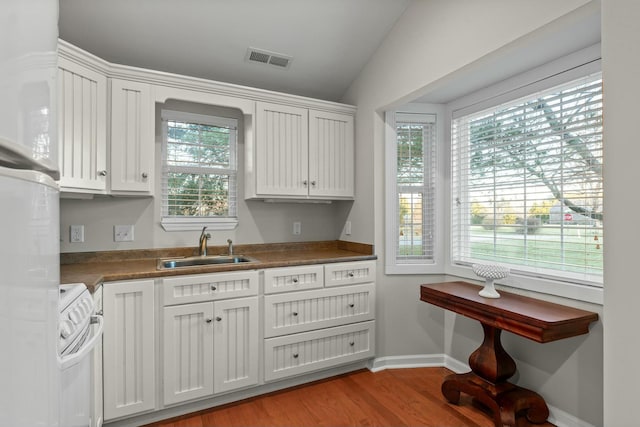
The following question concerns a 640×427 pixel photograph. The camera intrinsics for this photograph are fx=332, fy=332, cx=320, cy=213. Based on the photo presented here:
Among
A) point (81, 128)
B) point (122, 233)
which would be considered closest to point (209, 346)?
point (122, 233)

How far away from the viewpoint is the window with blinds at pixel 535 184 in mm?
1966

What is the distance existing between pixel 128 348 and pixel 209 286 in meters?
0.55

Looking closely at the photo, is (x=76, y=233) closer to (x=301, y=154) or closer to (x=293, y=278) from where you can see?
(x=293, y=278)

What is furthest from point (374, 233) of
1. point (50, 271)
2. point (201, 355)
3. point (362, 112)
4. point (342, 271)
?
point (50, 271)

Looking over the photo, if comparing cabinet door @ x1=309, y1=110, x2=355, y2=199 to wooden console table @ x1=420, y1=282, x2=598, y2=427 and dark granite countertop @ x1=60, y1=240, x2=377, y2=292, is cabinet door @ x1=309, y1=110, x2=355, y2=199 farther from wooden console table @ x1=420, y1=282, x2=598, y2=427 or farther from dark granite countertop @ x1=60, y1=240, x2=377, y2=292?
wooden console table @ x1=420, y1=282, x2=598, y2=427

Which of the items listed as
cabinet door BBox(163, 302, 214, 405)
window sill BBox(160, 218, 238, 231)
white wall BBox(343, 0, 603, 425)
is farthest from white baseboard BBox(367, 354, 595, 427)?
window sill BBox(160, 218, 238, 231)

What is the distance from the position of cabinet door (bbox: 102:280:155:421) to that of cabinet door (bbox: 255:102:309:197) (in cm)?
116

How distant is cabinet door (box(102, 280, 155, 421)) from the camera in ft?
6.20

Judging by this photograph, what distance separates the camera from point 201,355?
2.12 m

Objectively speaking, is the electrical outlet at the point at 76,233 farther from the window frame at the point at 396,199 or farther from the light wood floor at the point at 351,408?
the window frame at the point at 396,199

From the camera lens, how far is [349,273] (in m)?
2.66

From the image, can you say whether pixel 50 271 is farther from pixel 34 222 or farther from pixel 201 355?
pixel 201 355

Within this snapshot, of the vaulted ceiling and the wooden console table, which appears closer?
the wooden console table

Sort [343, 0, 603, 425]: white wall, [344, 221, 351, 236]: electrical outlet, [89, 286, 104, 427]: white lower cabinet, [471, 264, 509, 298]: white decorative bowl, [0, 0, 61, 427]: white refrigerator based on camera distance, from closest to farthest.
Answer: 1. [0, 0, 61, 427]: white refrigerator
2. [89, 286, 104, 427]: white lower cabinet
3. [343, 0, 603, 425]: white wall
4. [471, 264, 509, 298]: white decorative bowl
5. [344, 221, 351, 236]: electrical outlet
